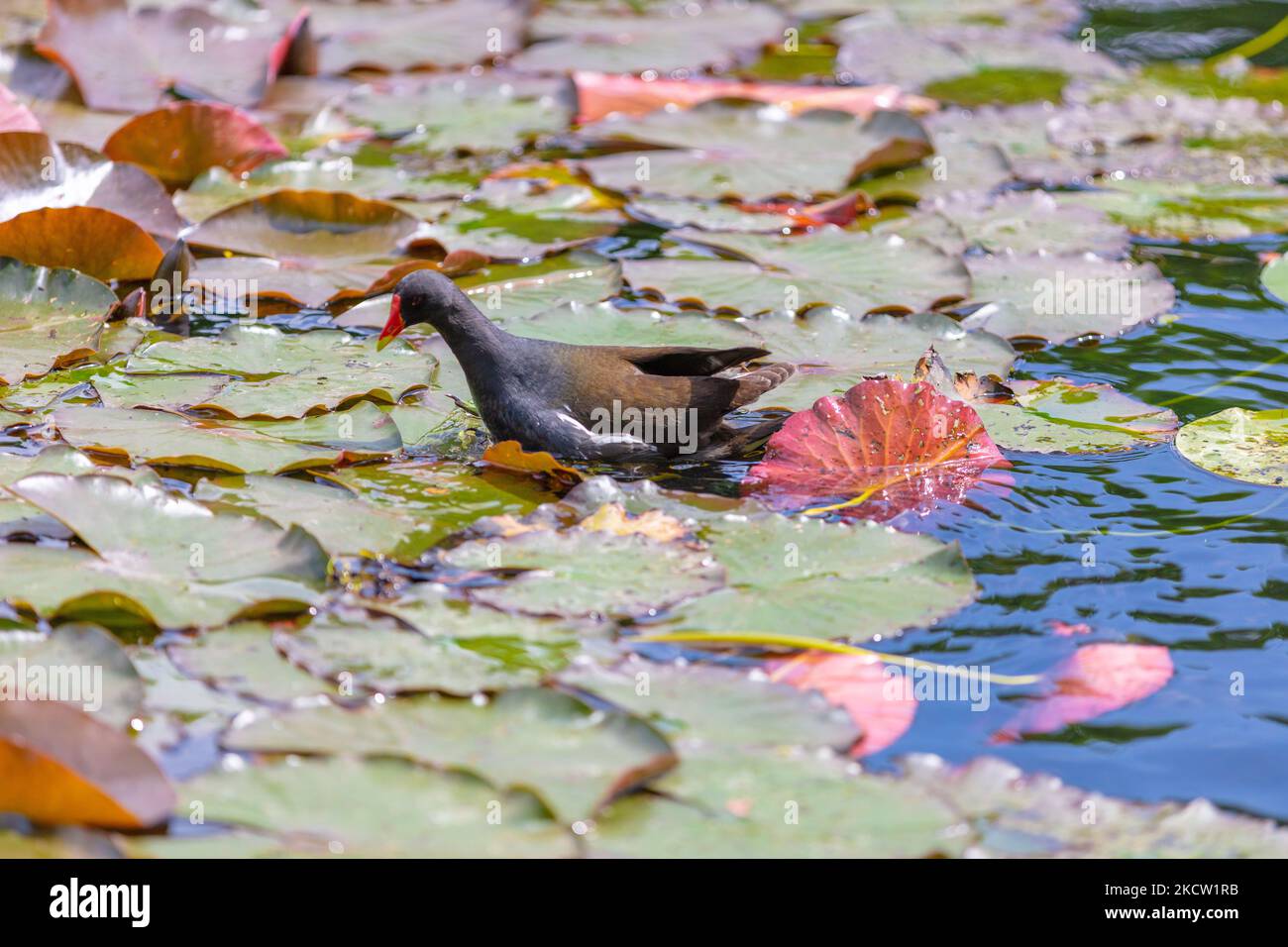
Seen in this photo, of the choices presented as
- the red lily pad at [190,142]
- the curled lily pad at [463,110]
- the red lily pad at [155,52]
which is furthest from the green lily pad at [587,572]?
the red lily pad at [155,52]

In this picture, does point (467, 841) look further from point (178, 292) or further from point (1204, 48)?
point (1204, 48)

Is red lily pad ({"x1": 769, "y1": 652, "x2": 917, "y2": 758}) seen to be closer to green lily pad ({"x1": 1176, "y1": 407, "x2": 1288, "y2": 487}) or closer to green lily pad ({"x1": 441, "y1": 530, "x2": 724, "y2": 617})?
green lily pad ({"x1": 441, "y1": 530, "x2": 724, "y2": 617})

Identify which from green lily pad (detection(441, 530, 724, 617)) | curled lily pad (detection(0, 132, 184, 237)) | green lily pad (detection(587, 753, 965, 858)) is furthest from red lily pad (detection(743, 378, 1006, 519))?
curled lily pad (detection(0, 132, 184, 237))

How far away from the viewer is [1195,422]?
142 inches

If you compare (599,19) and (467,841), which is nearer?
(467,841)

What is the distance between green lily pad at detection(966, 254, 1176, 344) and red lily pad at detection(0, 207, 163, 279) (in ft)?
8.27

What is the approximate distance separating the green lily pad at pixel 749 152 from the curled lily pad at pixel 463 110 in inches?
11.1

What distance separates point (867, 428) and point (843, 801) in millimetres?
1295

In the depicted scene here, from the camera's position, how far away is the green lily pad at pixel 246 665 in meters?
2.38

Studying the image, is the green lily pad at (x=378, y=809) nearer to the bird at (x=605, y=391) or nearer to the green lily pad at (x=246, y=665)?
the green lily pad at (x=246, y=665)

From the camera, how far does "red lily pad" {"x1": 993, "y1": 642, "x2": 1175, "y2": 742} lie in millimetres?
2512

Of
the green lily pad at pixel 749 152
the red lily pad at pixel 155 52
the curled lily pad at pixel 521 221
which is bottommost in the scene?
the curled lily pad at pixel 521 221
